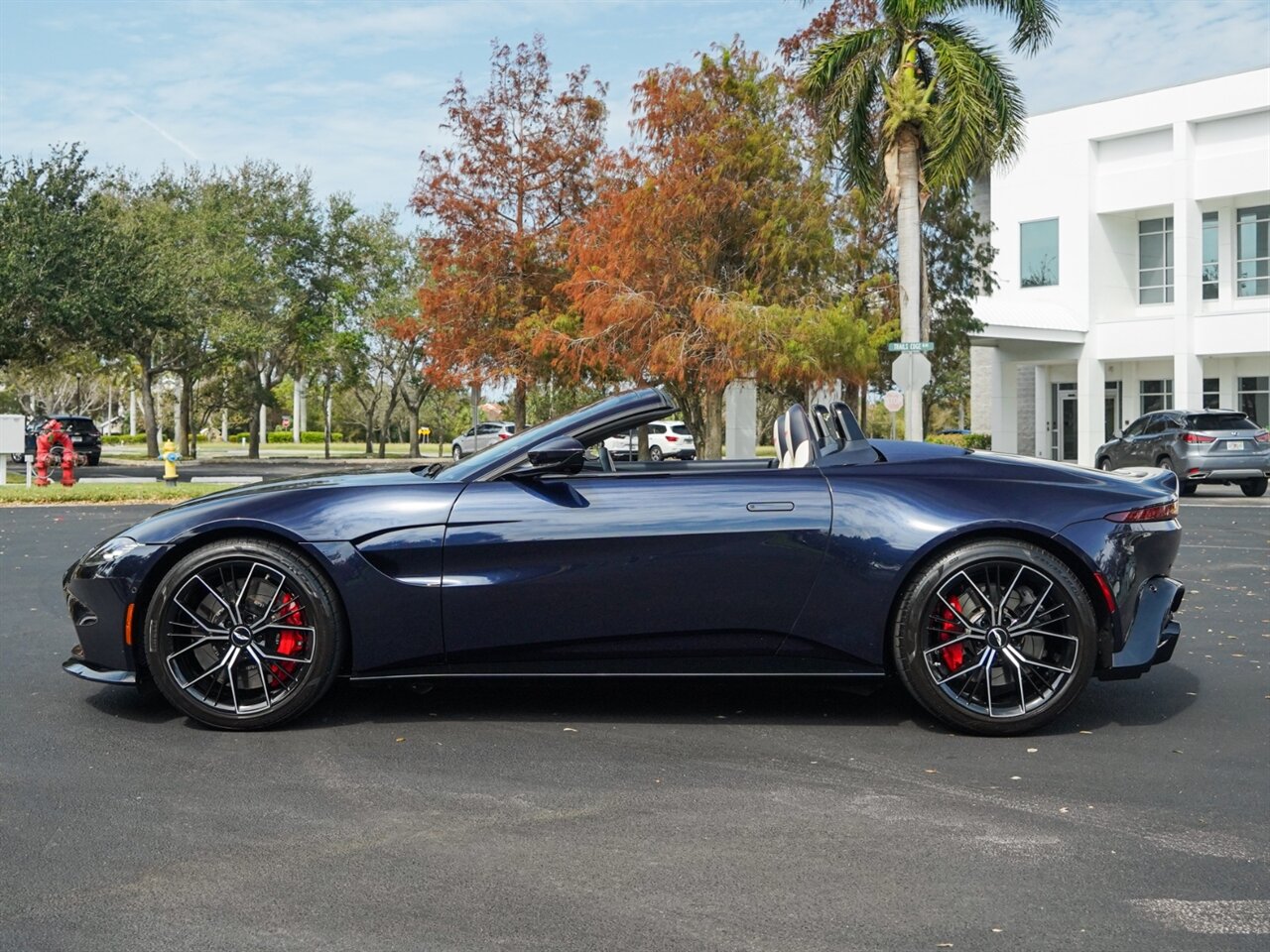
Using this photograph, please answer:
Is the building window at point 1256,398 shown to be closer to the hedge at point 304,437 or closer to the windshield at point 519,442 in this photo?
the windshield at point 519,442

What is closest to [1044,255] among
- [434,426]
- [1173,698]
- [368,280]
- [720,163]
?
[720,163]

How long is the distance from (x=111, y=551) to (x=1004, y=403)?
3728cm

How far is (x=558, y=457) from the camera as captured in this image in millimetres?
5121

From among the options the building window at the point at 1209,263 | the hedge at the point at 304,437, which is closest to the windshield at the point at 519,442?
the building window at the point at 1209,263

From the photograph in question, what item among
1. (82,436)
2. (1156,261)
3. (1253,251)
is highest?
(1156,261)

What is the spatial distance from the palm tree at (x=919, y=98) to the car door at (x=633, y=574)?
62.0 feet

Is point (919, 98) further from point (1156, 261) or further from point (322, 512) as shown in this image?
point (322, 512)

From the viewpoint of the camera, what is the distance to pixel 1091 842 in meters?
3.88

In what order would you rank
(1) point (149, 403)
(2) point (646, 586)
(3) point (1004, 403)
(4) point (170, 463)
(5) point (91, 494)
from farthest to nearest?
(1) point (149, 403) < (3) point (1004, 403) < (4) point (170, 463) < (5) point (91, 494) < (2) point (646, 586)

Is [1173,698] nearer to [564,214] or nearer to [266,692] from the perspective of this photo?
[266,692]

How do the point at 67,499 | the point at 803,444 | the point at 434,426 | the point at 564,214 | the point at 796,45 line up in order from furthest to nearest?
the point at 434,426, the point at 564,214, the point at 796,45, the point at 67,499, the point at 803,444

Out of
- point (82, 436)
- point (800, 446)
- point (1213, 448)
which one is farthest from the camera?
point (82, 436)

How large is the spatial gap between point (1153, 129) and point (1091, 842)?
122 ft

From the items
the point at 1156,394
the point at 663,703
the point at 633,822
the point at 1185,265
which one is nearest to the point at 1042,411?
the point at 1156,394
